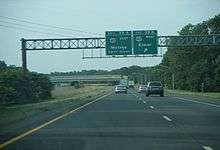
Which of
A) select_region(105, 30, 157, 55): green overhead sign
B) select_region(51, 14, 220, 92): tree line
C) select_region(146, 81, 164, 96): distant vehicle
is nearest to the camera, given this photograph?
select_region(105, 30, 157, 55): green overhead sign

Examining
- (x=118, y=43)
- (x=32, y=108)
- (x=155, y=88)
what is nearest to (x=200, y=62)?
(x=155, y=88)

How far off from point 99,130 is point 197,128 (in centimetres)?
328

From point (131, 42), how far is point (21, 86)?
44.7 ft

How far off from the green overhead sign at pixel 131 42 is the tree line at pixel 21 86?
8408 millimetres

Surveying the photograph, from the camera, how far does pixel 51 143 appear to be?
15.7m

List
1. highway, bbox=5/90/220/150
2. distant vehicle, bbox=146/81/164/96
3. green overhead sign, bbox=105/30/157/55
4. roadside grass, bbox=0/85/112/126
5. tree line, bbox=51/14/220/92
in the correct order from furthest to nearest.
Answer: tree line, bbox=51/14/220/92
distant vehicle, bbox=146/81/164/96
green overhead sign, bbox=105/30/157/55
roadside grass, bbox=0/85/112/126
highway, bbox=5/90/220/150

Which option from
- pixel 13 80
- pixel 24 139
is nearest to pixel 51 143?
pixel 24 139

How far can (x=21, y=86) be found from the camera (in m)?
56.7

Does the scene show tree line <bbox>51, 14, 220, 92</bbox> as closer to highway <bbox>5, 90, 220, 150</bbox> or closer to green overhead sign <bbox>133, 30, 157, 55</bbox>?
green overhead sign <bbox>133, 30, 157, 55</bbox>

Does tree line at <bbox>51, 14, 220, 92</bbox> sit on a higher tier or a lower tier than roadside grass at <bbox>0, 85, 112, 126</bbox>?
higher

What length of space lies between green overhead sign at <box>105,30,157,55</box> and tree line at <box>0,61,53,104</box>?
27.6 ft

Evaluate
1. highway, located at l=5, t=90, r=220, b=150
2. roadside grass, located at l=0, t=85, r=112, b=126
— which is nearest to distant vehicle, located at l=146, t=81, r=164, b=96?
roadside grass, located at l=0, t=85, r=112, b=126

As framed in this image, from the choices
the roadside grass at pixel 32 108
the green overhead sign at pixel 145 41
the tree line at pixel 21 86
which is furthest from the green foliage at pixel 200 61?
the roadside grass at pixel 32 108

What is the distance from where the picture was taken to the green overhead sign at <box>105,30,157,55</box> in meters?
63.6
